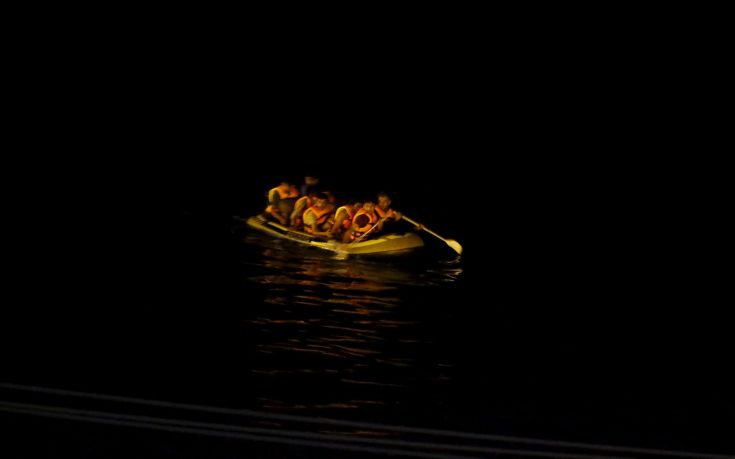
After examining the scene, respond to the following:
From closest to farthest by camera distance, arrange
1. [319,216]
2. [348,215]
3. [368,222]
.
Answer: [348,215]
[368,222]
[319,216]

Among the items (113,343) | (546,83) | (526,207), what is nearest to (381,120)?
(546,83)

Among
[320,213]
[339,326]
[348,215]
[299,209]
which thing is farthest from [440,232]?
[339,326]

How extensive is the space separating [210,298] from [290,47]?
1098 inches

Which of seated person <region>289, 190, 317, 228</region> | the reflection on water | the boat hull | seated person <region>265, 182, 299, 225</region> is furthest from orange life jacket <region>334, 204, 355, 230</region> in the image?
seated person <region>265, 182, 299, 225</region>

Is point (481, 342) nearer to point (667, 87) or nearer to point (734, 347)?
point (734, 347)

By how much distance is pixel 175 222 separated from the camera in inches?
805

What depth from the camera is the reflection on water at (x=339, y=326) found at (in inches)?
329

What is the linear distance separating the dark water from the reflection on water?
0.10ft

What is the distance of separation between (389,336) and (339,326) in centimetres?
61

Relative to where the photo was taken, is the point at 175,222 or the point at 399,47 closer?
the point at 175,222

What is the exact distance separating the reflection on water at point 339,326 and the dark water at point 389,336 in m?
0.03

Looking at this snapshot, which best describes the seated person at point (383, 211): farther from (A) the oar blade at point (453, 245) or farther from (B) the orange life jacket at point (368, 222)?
(A) the oar blade at point (453, 245)

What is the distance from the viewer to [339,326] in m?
11.1

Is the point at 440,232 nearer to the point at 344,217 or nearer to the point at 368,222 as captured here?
the point at 368,222
